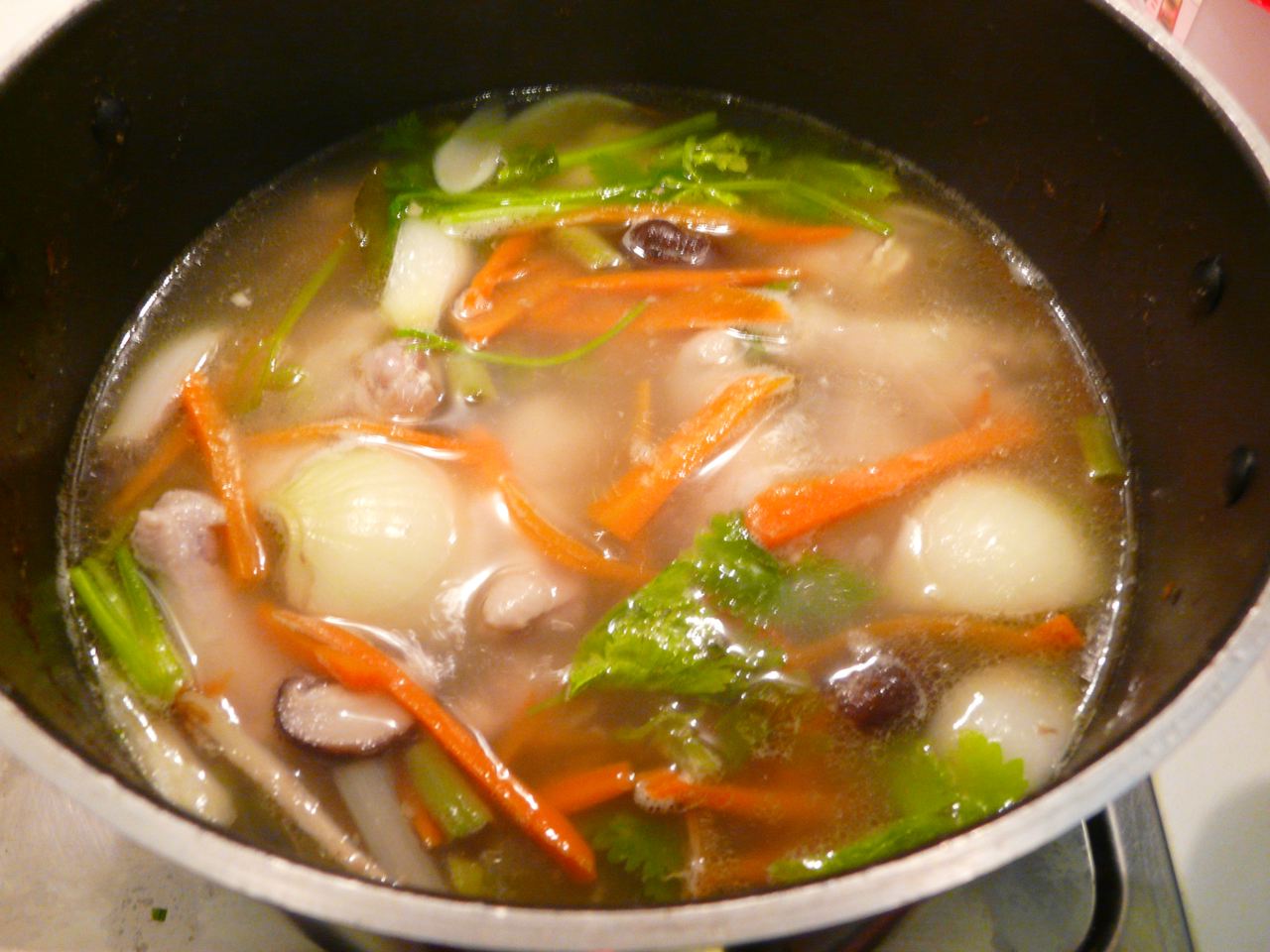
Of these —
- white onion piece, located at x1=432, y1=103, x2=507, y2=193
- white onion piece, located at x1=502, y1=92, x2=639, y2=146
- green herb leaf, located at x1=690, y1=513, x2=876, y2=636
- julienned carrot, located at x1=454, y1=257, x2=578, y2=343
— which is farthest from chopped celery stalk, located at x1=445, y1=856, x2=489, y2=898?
white onion piece, located at x1=502, y1=92, x2=639, y2=146

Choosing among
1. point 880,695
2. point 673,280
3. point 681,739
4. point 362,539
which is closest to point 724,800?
point 681,739

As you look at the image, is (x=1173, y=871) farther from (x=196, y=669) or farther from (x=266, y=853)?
(x=196, y=669)

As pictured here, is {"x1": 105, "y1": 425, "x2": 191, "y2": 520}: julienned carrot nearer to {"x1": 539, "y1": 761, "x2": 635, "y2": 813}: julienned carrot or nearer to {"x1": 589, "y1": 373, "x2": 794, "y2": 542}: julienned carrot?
{"x1": 589, "y1": 373, "x2": 794, "y2": 542}: julienned carrot

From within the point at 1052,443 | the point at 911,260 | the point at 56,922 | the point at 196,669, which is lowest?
the point at 56,922

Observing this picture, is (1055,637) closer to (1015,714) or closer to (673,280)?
(1015,714)

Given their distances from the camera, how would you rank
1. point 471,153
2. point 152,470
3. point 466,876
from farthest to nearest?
point 471,153 < point 152,470 < point 466,876

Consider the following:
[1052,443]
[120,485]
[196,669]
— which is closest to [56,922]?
[196,669]

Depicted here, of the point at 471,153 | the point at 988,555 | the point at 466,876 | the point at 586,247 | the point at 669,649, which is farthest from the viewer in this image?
the point at 471,153

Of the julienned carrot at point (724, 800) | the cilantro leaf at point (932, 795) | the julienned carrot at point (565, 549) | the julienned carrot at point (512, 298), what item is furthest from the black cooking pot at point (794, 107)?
the julienned carrot at point (565, 549)
